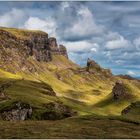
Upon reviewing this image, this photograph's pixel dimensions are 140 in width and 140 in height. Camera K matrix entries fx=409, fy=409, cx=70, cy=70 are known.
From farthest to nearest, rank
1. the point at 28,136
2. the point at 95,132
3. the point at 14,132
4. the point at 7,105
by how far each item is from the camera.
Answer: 1. the point at 7,105
2. the point at 95,132
3. the point at 14,132
4. the point at 28,136

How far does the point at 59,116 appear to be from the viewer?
189 metres

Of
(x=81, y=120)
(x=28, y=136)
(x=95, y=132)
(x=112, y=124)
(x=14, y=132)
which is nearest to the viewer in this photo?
(x=28, y=136)

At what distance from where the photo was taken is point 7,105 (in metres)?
198

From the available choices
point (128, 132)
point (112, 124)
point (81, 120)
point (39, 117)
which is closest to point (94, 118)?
point (81, 120)

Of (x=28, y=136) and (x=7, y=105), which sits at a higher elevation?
(x=7, y=105)

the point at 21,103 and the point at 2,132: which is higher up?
the point at 21,103

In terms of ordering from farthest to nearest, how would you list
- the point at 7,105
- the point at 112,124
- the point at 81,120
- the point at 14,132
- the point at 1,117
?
1. the point at 7,105
2. the point at 1,117
3. the point at 81,120
4. the point at 112,124
5. the point at 14,132

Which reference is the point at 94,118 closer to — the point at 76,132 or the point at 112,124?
the point at 112,124

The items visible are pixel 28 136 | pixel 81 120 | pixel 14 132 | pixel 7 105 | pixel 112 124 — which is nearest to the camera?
pixel 28 136

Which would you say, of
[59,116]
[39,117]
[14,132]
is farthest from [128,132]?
[39,117]

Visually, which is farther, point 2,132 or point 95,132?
point 95,132

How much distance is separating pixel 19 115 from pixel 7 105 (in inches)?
500

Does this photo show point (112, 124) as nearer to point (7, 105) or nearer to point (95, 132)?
point (95, 132)

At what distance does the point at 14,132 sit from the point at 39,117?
110 meters
